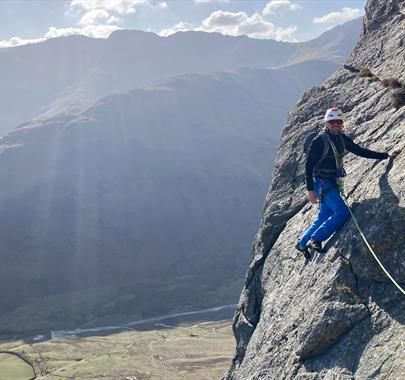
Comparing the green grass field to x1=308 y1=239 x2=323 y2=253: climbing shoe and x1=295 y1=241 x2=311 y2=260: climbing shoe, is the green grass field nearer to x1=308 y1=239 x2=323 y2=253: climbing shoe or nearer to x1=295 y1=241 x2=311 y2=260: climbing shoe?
x1=295 y1=241 x2=311 y2=260: climbing shoe

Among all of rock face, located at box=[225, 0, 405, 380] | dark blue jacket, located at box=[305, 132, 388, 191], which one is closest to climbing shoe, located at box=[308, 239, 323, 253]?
rock face, located at box=[225, 0, 405, 380]

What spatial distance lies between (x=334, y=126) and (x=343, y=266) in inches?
189

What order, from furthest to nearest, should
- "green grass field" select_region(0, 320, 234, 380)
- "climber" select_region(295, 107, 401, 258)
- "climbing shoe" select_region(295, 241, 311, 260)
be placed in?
1. "green grass field" select_region(0, 320, 234, 380)
2. "climbing shoe" select_region(295, 241, 311, 260)
3. "climber" select_region(295, 107, 401, 258)

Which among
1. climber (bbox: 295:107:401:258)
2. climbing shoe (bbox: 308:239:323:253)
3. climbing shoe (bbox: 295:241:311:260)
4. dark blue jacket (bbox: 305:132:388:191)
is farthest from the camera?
climbing shoe (bbox: 295:241:311:260)

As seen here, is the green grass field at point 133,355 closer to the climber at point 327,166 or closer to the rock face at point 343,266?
the rock face at point 343,266

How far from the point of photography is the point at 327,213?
55.3ft

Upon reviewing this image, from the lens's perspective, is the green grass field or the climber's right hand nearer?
the climber's right hand

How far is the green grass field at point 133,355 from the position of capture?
114m

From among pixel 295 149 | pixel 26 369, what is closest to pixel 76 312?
pixel 26 369

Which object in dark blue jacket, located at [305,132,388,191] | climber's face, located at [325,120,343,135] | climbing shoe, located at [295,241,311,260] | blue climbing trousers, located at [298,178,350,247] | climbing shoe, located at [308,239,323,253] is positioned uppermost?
climber's face, located at [325,120,343,135]

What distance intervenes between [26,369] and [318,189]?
125811 mm

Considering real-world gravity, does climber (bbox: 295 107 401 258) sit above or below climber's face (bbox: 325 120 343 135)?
below

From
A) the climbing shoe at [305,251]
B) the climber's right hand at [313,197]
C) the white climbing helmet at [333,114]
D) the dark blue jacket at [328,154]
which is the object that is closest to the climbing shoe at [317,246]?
the climbing shoe at [305,251]

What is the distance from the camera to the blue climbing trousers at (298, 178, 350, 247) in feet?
53.2
